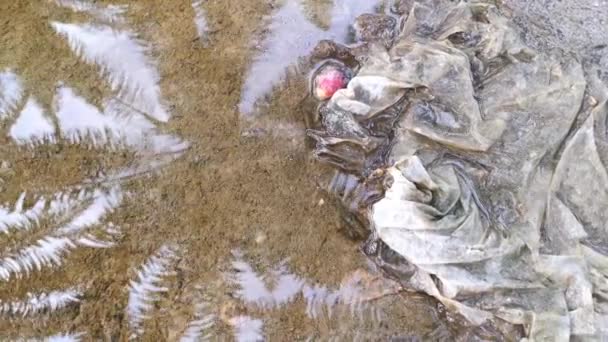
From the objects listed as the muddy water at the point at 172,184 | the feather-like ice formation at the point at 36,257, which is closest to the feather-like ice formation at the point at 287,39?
the muddy water at the point at 172,184

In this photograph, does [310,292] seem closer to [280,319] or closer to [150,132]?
[280,319]

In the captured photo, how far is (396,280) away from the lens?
7.75 feet

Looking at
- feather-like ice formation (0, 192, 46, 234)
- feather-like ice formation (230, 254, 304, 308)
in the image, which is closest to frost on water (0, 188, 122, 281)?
feather-like ice formation (0, 192, 46, 234)

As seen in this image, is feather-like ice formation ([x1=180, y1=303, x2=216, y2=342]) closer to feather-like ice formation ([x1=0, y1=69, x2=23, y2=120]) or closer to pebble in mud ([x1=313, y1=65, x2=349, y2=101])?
pebble in mud ([x1=313, y1=65, x2=349, y2=101])

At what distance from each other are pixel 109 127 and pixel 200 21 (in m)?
0.65

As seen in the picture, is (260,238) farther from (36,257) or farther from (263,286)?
(36,257)

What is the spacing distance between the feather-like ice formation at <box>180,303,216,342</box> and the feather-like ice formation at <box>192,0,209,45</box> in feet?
3.94

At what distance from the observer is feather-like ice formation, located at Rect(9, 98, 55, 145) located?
98.3 inches

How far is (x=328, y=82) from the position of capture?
2.61 meters

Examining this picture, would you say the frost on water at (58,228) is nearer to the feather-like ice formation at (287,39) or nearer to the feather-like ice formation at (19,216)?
the feather-like ice formation at (19,216)

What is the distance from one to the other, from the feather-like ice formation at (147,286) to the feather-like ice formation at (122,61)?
61cm

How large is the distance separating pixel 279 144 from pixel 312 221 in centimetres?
37

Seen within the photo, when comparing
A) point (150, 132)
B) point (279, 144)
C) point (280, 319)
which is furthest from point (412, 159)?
point (150, 132)

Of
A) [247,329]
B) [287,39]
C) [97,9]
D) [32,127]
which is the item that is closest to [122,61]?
[97,9]
